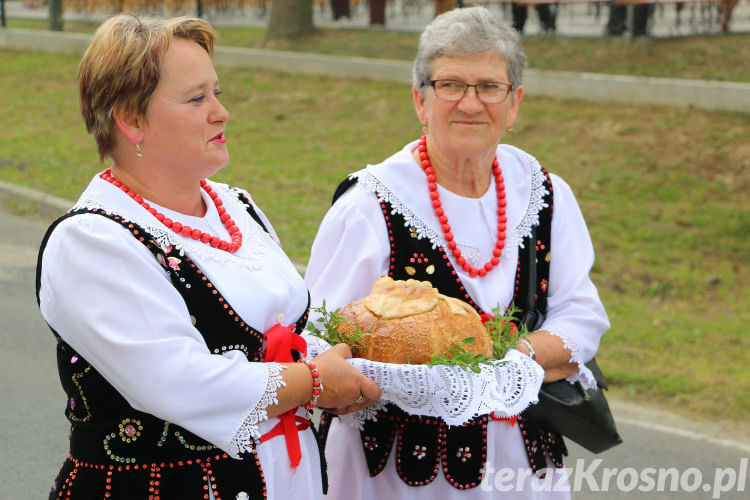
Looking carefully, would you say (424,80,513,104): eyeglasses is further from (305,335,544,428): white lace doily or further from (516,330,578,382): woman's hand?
(305,335,544,428): white lace doily

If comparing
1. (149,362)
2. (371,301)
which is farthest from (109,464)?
(371,301)

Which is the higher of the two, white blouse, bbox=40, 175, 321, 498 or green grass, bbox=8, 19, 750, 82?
green grass, bbox=8, 19, 750, 82

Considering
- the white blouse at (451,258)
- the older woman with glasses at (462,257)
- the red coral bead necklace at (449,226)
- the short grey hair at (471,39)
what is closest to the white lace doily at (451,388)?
the older woman with glasses at (462,257)

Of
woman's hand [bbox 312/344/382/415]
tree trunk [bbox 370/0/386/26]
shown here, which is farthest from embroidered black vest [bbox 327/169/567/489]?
tree trunk [bbox 370/0/386/26]

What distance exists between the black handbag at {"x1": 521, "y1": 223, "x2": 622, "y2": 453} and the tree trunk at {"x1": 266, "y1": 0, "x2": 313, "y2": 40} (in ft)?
41.6

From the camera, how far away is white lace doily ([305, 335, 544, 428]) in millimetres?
2604

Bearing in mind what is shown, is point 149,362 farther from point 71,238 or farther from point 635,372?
point 635,372

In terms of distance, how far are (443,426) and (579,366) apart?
530 mm

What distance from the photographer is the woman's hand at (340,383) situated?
255cm

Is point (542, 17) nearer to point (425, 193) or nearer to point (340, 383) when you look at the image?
point (425, 193)

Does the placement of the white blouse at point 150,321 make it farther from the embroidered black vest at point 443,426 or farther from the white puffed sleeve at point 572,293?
the white puffed sleeve at point 572,293

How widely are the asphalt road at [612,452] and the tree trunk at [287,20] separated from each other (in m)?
10.0

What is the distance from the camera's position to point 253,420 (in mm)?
2414

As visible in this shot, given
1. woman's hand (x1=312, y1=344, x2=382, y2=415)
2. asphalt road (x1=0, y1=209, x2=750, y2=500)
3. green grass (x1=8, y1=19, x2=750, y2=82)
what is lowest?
asphalt road (x1=0, y1=209, x2=750, y2=500)
